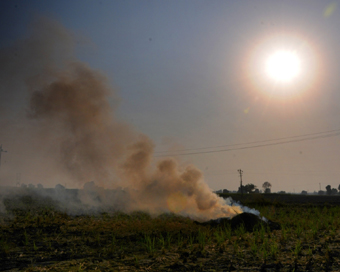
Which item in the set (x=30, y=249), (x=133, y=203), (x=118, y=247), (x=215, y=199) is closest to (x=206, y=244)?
(x=118, y=247)

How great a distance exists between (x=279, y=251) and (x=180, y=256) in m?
5.05

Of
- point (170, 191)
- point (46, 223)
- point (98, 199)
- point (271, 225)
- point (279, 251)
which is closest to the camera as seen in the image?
point (279, 251)

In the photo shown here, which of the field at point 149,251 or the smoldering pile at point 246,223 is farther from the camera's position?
the smoldering pile at point 246,223

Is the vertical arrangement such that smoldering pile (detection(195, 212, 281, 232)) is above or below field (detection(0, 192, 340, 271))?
above

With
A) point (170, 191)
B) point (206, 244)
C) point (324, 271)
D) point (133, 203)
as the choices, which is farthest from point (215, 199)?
point (324, 271)

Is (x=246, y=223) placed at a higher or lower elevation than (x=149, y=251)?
higher

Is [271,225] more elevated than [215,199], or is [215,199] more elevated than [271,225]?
[215,199]

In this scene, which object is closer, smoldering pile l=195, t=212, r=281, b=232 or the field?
the field

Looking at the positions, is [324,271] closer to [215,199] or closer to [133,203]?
[215,199]

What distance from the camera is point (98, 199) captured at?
4222cm

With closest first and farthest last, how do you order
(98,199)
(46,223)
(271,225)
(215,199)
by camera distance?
(46,223), (271,225), (215,199), (98,199)

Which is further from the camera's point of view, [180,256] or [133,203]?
[133,203]

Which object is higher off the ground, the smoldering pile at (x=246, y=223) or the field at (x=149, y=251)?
the smoldering pile at (x=246, y=223)

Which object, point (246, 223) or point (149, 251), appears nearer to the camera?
point (149, 251)
